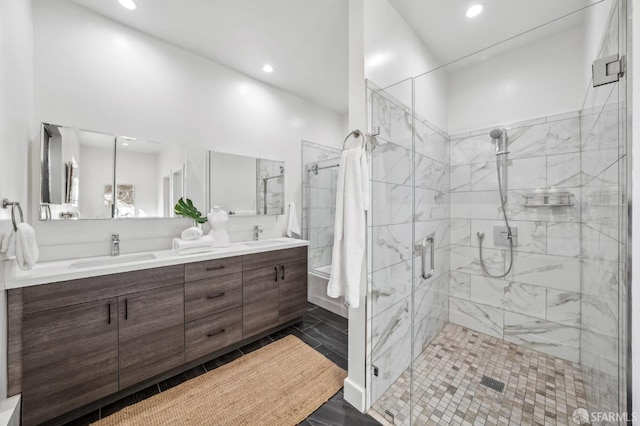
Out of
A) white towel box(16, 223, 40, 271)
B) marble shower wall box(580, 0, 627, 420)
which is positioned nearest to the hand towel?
white towel box(16, 223, 40, 271)

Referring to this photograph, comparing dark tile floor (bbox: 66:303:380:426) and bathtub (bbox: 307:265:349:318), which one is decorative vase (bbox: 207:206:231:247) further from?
bathtub (bbox: 307:265:349:318)

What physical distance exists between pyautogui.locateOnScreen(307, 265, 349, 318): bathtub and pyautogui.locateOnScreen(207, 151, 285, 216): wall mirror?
943 millimetres

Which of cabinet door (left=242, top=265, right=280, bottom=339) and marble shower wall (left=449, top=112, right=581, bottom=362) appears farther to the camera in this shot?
cabinet door (left=242, top=265, right=280, bottom=339)

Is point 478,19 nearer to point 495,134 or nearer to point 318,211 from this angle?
point 495,134

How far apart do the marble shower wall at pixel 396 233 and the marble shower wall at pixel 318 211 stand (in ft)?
4.96

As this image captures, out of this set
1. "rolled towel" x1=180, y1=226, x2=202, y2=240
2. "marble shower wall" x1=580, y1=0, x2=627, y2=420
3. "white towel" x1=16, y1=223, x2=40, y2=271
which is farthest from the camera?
"rolled towel" x1=180, y1=226, x2=202, y2=240

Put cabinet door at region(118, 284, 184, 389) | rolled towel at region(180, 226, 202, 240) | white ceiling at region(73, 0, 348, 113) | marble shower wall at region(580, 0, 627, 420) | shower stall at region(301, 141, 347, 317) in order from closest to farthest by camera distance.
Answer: marble shower wall at region(580, 0, 627, 420)
cabinet door at region(118, 284, 184, 389)
white ceiling at region(73, 0, 348, 113)
rolled towel at region(180, 226, 202, 240)
shower stall at region(301, 141, 347, 317)

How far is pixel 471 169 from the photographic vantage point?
203 cm

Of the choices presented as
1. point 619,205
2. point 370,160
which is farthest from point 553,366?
point 370,160

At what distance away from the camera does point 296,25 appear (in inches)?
75.9

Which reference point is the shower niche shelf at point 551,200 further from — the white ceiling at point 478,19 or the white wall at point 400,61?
the white ceiling at point 478,19

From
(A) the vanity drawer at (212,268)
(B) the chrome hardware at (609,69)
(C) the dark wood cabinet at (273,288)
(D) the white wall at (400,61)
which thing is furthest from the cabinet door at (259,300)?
(B) the chrome hardware at (609,69)

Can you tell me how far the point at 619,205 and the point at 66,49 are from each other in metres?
3.22

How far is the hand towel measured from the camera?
115cm
